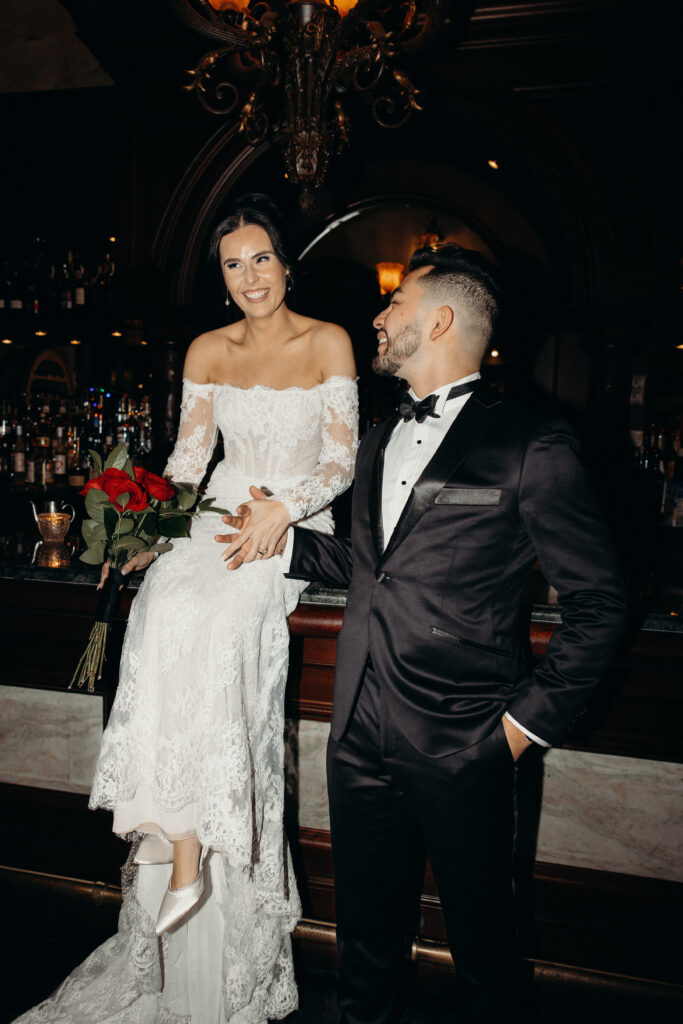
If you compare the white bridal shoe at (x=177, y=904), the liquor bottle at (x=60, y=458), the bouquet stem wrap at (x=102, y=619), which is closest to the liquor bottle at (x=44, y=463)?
the liquor bottle at (x=60, y=458)

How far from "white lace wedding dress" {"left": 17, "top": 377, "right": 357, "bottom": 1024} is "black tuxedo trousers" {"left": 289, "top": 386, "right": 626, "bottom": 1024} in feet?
1.20

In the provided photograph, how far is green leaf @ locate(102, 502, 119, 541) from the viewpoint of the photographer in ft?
6.27

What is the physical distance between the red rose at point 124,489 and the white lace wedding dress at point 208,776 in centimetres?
19

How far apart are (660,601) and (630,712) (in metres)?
0.42

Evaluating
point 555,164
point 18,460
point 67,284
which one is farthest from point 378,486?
point 67,284

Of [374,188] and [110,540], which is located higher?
[374,188]

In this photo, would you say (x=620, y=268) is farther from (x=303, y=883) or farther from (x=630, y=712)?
(x=303, y=883)

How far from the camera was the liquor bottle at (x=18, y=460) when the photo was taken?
17.5 ft

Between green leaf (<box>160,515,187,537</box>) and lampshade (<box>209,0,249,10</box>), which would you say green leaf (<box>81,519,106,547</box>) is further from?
lampshade (<box>209,0,249,10</box>)

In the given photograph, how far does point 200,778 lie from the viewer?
1745 mm

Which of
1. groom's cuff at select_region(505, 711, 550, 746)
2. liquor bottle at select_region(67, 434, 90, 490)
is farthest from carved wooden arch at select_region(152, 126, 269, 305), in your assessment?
groom's cuff at select_region(505, 711, 550, 746)

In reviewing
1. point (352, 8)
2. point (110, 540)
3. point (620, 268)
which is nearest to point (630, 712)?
point (110, 540)

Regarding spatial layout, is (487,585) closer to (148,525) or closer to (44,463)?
(148,525)

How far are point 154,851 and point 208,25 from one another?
3.67 meters
